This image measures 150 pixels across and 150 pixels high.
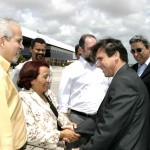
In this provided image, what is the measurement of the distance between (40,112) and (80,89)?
1.72 metres

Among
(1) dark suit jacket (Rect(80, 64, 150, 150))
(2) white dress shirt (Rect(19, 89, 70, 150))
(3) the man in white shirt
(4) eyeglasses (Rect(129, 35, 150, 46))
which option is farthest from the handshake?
(4) eyeglasses (Rect(129, 35, 150, 46))

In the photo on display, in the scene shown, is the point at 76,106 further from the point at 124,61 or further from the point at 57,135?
the point at 124,61

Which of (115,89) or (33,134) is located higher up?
(115,89)

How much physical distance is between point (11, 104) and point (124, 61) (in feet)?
3.71

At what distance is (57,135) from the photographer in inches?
133

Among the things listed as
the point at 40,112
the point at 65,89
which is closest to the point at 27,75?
the point at 40,112

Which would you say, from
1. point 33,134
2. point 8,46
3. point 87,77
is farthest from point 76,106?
point 8,46

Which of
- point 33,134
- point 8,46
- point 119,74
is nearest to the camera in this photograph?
point 8,46

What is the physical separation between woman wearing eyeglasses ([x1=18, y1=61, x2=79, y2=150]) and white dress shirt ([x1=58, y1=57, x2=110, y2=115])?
3.51 ft

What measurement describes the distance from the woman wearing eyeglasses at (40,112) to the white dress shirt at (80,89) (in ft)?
3.51

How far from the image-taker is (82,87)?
5.00 meters

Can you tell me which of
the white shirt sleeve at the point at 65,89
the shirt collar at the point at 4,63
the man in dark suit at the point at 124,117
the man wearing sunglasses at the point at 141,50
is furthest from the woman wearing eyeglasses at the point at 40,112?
the man wearing sunglasses at the point at 141,50

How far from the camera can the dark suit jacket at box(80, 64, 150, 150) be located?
276 cm

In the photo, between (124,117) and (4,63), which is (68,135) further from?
(4,63)
